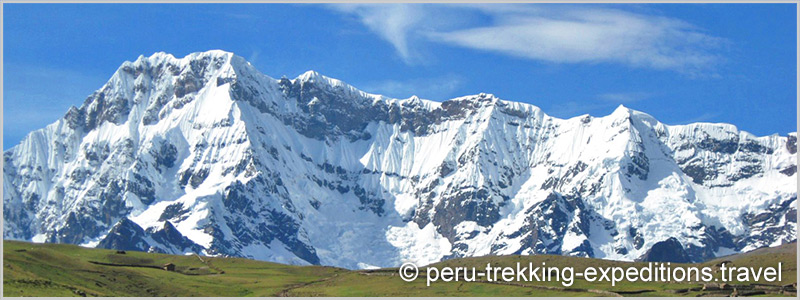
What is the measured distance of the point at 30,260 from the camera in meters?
178

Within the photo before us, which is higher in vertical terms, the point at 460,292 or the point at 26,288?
the point at 460,292

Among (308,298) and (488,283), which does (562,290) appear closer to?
(488,283)

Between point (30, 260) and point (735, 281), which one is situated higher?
point (735, 281)

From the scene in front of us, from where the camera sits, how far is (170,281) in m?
198

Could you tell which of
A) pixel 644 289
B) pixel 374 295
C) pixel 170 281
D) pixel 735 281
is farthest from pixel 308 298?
pixel 735 281

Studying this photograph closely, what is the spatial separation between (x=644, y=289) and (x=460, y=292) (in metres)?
23.8

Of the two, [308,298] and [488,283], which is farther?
[488,283]

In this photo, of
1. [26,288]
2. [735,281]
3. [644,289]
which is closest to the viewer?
[26,288]

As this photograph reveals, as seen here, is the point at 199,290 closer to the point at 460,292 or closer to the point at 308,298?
the point at 308,298

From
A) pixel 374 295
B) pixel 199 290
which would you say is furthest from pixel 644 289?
pixel 199 290

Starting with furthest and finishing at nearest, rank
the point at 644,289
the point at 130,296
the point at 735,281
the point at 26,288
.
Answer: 1. the point at 735,281
2. the point at 644,289
3. the point at 130,296
4. the point at 26,288

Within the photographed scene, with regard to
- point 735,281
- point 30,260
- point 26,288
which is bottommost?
point 26,288

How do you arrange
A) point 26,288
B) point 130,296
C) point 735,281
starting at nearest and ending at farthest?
point 26,288, point 130,296, point 735,281

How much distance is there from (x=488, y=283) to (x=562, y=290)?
13.2m
